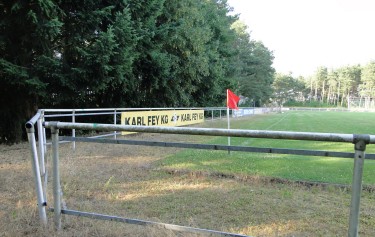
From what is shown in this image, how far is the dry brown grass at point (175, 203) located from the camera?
140 inches

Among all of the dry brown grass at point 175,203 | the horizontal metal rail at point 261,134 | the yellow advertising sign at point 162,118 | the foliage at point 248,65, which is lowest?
the dry brown grass at point 175,203

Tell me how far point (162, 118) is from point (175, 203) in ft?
33.0

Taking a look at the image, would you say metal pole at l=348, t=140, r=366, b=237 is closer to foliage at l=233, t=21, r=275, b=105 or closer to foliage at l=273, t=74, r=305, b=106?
foliage at l=233, t=21, r=275, b=105

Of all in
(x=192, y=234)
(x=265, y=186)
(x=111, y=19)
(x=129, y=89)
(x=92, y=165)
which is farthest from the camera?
(x=129, y=89)

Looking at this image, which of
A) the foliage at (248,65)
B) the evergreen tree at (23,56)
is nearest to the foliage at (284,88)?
the foliage at (248,65)

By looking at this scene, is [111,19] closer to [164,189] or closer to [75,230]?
[164,189]

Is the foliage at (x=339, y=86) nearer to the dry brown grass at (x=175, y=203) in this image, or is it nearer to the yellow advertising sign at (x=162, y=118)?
the yellow advertising sign at (x=162, y=118)

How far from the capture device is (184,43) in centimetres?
1784

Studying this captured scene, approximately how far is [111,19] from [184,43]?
603 cm

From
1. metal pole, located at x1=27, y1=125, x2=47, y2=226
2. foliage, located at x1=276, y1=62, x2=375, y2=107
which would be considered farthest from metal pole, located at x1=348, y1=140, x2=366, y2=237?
foliage, located at x1=276, y1=62, x2=375, y2=107

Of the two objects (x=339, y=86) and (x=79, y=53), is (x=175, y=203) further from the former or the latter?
(x=339, y=86)

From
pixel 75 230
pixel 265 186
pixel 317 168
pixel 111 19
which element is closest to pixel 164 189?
pixel 265 186

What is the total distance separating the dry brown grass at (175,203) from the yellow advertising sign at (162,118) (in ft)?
16.0

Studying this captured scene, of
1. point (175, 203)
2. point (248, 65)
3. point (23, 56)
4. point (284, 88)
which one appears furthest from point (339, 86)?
point (175, 203)
